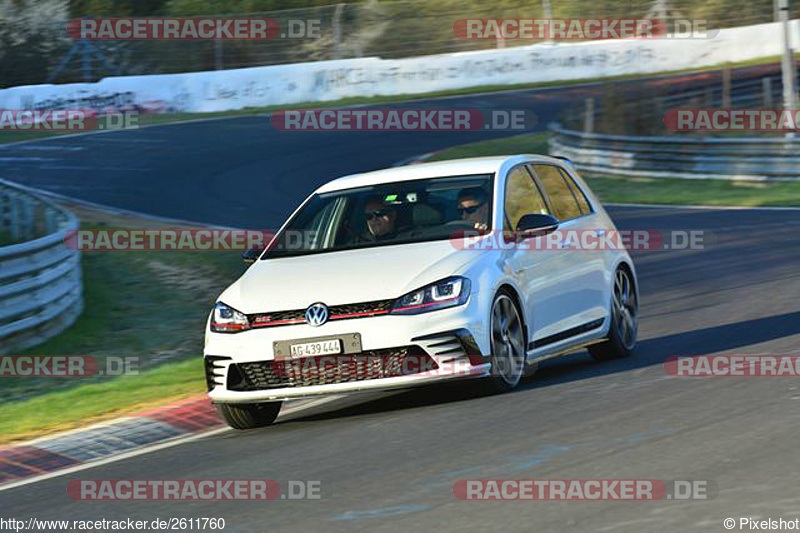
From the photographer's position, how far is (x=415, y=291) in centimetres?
912

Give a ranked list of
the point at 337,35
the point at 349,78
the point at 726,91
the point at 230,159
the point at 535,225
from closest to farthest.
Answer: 1. the point at 535,225
2. the point at 230,159
3. the point at 726,91
4. the point at 349,78
5. the point at 337,35

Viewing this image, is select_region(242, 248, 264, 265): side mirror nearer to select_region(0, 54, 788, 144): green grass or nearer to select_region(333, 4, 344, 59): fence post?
select_region(0, 54, 788, 144): green grass

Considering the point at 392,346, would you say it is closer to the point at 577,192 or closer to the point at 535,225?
the point at 535,225

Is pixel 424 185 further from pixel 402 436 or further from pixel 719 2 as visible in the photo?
pixel 719 2

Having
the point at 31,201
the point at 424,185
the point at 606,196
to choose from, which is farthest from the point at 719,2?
the point at 424,185

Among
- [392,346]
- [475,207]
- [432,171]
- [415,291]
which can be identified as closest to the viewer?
[392,346]

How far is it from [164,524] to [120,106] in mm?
36518

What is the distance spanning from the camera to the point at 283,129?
3784 cm

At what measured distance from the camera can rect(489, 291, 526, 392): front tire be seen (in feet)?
30.8

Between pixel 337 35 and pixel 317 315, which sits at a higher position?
pixel 317 315

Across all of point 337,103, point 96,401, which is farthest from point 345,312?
point 337,103

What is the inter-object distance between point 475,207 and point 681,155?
19.8 m

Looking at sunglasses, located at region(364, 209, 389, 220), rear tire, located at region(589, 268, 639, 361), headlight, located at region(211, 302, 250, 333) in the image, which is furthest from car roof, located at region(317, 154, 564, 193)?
headlight, located at region(211, 302, 250, 333)

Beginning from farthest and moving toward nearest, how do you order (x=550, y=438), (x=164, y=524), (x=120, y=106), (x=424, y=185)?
(x=120, y=106) < (x=424, y=185) < (x=550, y=438) < (x=164, y=524)
